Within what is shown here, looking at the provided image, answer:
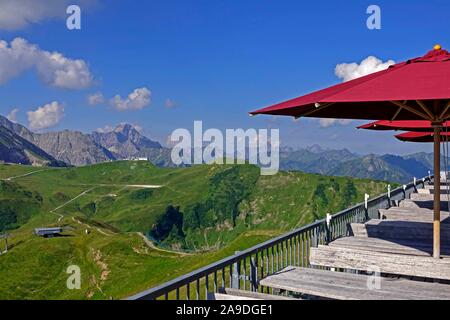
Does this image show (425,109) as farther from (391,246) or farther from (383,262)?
(391,246)

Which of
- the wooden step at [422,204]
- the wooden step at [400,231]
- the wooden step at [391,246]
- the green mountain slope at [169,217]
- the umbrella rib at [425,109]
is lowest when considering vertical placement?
the green mountain slope at [169,217]

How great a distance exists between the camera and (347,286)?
5.05 m

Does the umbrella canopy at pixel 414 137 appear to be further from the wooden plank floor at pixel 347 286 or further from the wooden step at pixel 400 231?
the wooden plank floor at pixel 347 286

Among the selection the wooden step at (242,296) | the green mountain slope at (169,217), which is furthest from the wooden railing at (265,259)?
the green mountain slope at (169,217)

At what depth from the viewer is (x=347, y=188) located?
173m

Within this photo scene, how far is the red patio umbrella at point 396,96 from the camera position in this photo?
14.5 ft

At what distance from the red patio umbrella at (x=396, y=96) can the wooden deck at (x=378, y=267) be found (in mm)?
526

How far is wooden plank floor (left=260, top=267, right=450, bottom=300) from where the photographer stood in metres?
4.69

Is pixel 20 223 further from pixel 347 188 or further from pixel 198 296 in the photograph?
pixel 198 296

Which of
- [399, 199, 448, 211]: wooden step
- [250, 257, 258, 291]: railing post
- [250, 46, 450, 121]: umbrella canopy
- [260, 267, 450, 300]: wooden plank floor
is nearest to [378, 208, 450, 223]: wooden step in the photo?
[399, 199, 448, 211]: wooden step

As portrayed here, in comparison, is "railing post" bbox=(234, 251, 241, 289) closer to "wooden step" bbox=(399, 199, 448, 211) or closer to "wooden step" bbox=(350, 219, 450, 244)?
"wooden step" bbox=(350, 219, 450, 244)

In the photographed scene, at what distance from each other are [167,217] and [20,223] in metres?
51.4
